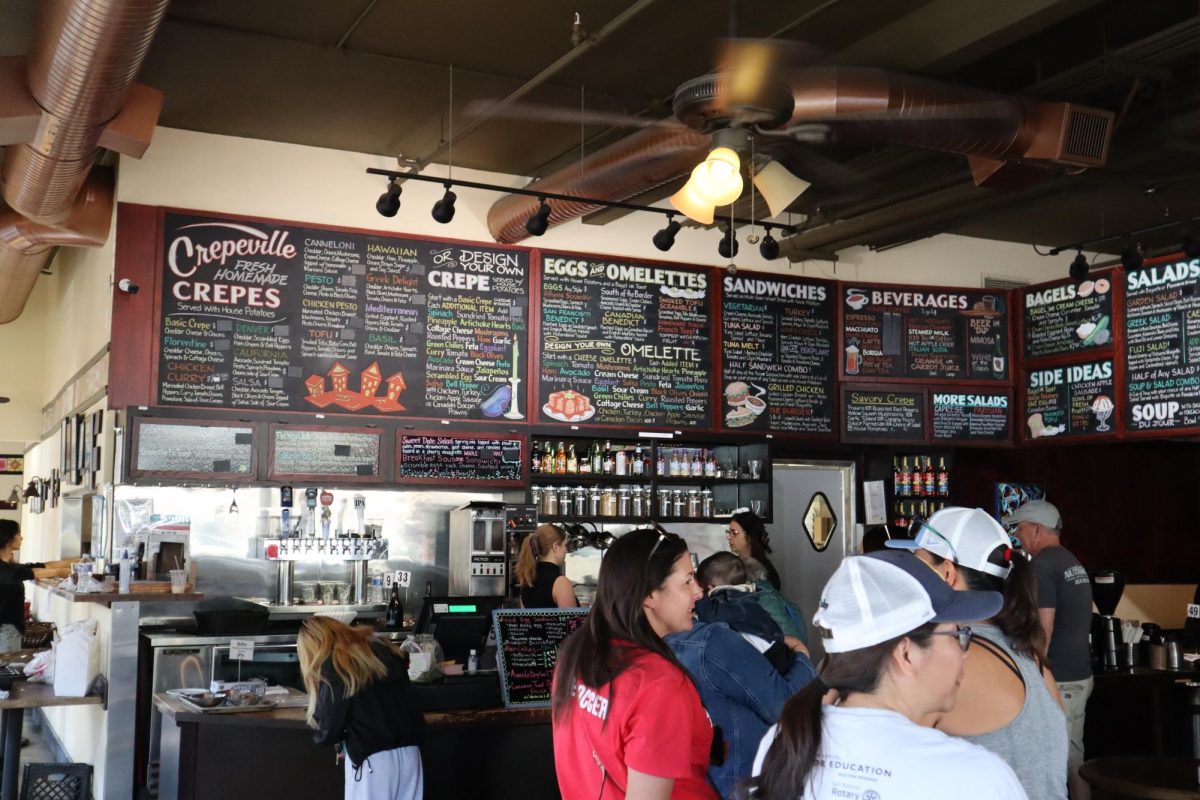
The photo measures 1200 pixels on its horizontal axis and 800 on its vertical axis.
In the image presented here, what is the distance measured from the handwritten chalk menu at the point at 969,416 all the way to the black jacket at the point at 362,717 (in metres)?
5.42

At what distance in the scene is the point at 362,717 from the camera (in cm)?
405

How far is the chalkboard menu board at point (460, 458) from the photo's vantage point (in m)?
7.38

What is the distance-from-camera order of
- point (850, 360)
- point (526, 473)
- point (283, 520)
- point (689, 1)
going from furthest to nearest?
point (850, 360), point (526, 473), point (283, 520), point (689, 1)

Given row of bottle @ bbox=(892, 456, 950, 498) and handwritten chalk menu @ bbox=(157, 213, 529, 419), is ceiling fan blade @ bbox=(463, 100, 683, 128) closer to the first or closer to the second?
handwritten chalk menu @ bbox=(157, 213, 529, 419)

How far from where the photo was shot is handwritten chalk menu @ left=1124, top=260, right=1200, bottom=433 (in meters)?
7.25

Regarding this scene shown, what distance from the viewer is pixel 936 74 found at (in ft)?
19.3

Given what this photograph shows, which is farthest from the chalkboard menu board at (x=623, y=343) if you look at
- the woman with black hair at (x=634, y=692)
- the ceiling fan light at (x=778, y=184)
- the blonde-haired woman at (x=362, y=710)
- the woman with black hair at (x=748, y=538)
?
the woman with black hair at (x=634, y=692)

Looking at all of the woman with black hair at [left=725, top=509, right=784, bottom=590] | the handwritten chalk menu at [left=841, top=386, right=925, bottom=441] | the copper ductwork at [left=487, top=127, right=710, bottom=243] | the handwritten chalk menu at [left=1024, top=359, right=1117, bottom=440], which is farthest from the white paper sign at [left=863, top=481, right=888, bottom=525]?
the copper ductwork at [left=487, top=127, right=710, bottom=243]

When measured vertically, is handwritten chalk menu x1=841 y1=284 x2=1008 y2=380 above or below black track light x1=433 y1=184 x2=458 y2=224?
below

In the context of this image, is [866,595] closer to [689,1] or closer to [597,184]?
[689,1]

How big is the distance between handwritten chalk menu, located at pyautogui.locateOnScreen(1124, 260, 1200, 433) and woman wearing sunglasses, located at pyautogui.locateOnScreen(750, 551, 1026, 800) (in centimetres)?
610

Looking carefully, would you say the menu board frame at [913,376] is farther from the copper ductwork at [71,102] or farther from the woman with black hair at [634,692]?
the woman with black hair at [634,692]

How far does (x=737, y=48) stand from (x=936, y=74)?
2151mm

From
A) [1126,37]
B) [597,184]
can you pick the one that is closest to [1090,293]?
[1126,37]
